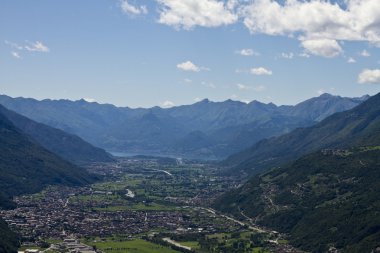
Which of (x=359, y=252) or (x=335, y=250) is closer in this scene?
(x=359, y=252)

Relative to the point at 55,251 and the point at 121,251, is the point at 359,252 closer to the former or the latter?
the point at 121,251

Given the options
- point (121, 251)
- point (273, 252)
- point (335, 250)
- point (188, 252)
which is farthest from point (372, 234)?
point (121, 251)

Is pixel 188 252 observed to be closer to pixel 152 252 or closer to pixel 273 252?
pixel 152 252

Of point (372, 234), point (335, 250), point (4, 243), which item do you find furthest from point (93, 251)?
point (372, 234)

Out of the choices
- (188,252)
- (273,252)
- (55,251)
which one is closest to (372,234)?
(273,252)

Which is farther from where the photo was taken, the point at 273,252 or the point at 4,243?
the point at 273,252

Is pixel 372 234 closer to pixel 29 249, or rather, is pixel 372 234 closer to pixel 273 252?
pixel 273 252

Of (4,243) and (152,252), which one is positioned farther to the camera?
(152,252)

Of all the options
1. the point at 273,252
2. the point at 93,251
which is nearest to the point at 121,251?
the point at 93,251
